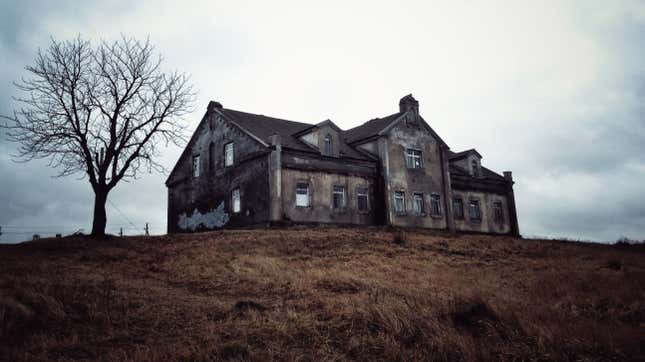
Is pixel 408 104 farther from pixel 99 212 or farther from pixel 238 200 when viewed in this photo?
pixel 99 212

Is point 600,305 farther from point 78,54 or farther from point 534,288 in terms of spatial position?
point 78,54

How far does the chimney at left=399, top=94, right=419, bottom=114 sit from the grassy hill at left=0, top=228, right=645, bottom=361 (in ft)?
54.4

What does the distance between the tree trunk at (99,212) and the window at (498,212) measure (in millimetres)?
27668

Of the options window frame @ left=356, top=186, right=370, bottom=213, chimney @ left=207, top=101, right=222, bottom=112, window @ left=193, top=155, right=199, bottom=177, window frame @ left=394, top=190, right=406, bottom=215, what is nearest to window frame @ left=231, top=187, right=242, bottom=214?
window @ left=193, top=155, right=199, bottom=177

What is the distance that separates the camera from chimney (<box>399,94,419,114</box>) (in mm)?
32844

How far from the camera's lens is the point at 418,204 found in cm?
3116

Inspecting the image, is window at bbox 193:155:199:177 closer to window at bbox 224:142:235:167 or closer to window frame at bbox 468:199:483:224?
window at bbox 224:142:235:167

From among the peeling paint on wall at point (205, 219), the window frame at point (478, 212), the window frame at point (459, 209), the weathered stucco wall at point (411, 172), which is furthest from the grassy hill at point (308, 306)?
the window frame at point (478, 212)

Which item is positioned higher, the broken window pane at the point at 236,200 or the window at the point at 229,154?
the window at the point at 229,154

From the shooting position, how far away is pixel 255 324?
28.3 feet

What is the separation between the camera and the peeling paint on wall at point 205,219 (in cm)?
2848

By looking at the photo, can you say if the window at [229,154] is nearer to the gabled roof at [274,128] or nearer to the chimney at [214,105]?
the gabled roof at [274,128]

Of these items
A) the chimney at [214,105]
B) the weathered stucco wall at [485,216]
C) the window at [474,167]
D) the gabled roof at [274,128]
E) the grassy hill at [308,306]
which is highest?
the chimney at [214,105]

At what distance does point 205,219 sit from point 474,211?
19.9 m
